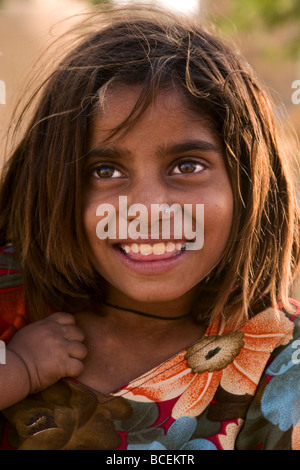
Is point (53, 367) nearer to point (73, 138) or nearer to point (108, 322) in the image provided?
point (108, 322)

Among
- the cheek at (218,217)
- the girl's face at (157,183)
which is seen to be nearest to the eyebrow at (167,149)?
the girl's face at (157,183)

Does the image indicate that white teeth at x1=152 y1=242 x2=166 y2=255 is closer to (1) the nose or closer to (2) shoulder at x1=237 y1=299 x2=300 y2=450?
(1) the nose

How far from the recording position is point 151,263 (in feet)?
4.53

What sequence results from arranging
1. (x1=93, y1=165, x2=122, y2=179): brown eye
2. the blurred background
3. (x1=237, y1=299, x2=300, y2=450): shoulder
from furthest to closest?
1. the blurred background
2. (x1=93, y1=165, x2=122, y2=179): brown eye
3. (x1=237, y1=299, x2=300, y2=450): shoulder

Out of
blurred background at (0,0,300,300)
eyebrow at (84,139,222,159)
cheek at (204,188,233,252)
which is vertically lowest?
cheek at (204,188,233,252)

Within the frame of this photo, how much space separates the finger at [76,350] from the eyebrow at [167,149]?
42cm

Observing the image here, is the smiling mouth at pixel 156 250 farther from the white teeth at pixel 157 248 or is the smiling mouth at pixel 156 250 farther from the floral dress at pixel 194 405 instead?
the floral dress at pixel 194 405

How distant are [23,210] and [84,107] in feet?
1.09

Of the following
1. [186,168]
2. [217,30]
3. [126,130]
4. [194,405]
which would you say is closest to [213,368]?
[194,405]

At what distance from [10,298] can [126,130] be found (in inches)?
20.6

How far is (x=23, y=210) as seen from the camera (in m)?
1.59

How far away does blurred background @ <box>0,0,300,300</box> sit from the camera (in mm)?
1724

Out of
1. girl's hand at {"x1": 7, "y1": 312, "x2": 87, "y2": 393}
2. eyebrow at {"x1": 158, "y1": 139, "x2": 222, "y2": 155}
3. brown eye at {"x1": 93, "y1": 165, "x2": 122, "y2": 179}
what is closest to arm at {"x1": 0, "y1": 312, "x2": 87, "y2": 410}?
girl's hand at {"x1": 7, "y1": 312, "x2": 87, "y2": 393}

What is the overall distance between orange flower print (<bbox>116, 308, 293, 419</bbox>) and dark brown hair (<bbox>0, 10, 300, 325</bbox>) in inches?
2.1
